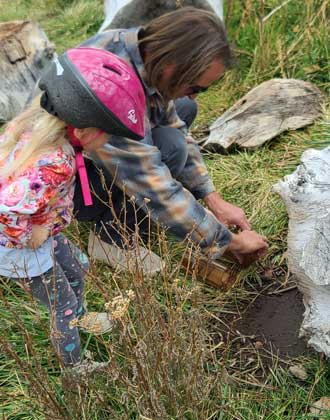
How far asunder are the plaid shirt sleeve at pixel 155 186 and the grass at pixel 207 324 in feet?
0.53

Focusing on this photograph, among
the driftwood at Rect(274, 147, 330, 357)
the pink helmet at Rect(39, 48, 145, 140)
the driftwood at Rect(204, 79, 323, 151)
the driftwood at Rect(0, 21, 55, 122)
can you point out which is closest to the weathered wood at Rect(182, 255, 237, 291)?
the driftwood at Rect(274, 147, 330, 357)

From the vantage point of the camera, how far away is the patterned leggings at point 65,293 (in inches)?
81.1

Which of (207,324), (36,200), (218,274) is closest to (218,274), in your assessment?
(218,274)

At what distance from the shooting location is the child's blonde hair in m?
1.84

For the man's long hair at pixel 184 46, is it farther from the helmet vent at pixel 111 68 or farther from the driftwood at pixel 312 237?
the driftwood at pixel 312 237

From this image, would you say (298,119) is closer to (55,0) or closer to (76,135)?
(76,135)

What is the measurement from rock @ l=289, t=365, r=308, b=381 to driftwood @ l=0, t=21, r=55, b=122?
10.2 feet

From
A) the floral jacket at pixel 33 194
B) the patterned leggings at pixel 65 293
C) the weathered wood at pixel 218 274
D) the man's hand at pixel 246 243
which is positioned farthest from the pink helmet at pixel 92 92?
the weathered wood at pixel 218 274

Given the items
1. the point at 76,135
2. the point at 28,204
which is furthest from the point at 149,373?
the point at 76,135

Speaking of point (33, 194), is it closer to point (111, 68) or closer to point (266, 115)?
point (111, 68)

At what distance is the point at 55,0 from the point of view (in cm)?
784

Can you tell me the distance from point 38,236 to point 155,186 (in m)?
0.54

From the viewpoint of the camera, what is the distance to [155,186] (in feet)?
7.44

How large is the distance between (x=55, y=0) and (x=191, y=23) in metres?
6.24
